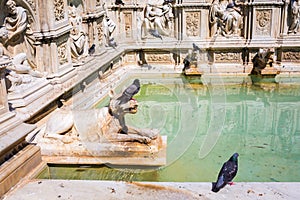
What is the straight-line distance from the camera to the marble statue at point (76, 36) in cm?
675

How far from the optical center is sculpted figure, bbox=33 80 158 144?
4711mm

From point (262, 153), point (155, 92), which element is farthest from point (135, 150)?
point (155, 92)

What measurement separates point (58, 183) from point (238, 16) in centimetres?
665

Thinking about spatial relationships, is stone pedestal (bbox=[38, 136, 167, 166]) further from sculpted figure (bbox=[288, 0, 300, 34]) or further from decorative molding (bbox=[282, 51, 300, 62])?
sculpted figure (bbox=[288, 0, 300, 34])

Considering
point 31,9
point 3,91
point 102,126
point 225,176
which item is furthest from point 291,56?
point 3,91

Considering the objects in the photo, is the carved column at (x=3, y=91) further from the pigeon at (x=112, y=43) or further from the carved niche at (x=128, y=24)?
the carved niche at (x=128, y=24)

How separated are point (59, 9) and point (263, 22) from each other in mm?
4818

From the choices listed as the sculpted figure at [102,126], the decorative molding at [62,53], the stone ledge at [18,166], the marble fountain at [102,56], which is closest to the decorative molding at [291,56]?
the marble fountain at [102,56]

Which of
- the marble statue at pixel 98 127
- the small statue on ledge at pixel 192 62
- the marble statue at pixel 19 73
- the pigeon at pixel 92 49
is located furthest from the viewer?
the small statue on ledge at pixel 192 62

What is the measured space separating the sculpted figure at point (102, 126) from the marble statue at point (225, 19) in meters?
4.74

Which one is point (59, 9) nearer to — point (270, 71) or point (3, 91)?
point (3, 91)

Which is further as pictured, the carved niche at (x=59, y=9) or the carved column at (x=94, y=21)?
the carved column at (x=94, y=21)

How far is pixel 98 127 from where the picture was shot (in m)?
4.76

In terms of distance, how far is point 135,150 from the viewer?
4.62 m
